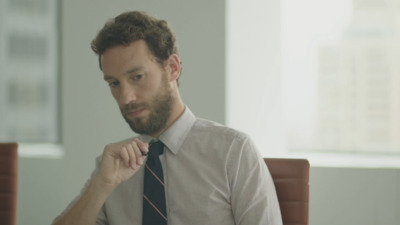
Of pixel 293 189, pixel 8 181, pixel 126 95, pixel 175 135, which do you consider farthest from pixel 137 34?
pixel 8 181

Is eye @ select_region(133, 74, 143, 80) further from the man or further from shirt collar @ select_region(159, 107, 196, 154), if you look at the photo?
shirt collar @ select_region(159, 107, 196, 154)

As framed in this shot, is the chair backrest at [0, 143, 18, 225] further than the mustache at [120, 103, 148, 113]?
Yes

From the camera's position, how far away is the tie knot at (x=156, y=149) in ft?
5.31

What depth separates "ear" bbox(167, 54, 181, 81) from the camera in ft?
5.47

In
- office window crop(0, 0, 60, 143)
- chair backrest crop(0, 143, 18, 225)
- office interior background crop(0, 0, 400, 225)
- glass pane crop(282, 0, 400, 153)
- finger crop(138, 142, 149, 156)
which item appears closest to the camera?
finger crop(138, 142, 149, 156)

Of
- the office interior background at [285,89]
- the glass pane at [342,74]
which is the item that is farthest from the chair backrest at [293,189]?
the glass pane at [342,74]

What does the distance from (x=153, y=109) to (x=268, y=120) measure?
1.83 metres

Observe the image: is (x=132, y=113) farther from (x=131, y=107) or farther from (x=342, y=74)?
(x=342, y=74)

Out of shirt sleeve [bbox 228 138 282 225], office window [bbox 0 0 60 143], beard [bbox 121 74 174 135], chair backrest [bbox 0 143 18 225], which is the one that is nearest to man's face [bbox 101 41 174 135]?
beard [bbox 121 74 174 135]

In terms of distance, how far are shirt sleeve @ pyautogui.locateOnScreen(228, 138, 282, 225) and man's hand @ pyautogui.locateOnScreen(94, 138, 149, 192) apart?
276 millimetres

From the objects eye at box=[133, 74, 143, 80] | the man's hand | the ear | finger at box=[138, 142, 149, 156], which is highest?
the ear

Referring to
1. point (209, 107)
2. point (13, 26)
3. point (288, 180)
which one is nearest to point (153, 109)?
point (288, 180)

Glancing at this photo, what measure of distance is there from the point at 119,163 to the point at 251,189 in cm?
38

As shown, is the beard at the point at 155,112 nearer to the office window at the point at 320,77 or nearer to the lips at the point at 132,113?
the lips at the point at 132,113
